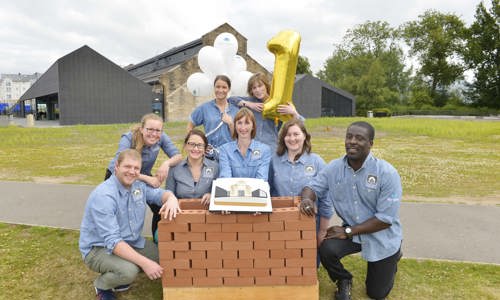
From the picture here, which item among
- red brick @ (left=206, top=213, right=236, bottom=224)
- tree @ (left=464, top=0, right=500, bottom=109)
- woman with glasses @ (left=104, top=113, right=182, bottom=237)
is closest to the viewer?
red brick @ (left=206, top=213, right=236, bottom=224)

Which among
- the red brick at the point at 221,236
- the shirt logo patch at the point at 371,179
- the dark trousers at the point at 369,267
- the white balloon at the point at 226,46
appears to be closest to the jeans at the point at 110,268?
the red brick at the point at 221,236

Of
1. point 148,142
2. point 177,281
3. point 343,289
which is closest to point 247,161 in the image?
point 148,142

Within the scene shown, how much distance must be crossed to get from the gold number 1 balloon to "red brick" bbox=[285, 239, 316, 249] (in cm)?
157

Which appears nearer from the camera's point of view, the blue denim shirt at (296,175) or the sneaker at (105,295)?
the sneaker at (105,295)

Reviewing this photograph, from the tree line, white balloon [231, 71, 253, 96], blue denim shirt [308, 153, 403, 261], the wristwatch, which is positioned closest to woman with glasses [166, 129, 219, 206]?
blue denim shirt [308, 153, 403, 261]

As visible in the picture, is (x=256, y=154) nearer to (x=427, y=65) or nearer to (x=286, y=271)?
(x=286, y=271)

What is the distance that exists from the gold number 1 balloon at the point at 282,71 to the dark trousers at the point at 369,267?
4.84ft

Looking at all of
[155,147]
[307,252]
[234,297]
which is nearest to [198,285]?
[234,297]

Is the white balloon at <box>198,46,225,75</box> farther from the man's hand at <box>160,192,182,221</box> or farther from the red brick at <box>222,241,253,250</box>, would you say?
the red brick at <box>222,241,253,250</box>

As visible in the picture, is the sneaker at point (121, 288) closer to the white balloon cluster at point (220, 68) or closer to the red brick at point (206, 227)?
the red brick at point (206, 227)

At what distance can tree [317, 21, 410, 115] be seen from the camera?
54.9m

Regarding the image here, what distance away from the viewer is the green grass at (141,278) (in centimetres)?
313

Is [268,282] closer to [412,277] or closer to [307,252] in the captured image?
[307,252]

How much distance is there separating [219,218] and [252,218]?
0.80 feet
